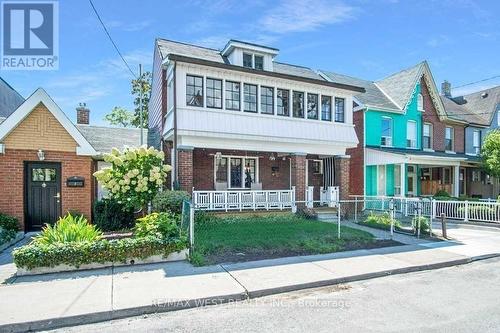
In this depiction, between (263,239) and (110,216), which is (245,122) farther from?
(110,216)

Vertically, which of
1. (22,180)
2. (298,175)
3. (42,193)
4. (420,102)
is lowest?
(42,193)

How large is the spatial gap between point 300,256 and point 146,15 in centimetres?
921

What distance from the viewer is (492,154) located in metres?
20.7

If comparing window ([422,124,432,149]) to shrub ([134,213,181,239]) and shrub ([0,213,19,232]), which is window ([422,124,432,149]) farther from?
shrub ([0,213,19,232])

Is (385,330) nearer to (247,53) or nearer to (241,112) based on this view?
(241,112)

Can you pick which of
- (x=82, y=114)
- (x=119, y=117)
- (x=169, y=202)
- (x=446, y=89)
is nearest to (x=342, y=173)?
(x=169, y=202)

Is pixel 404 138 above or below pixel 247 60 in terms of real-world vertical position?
below

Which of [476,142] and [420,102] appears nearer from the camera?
[420,102]

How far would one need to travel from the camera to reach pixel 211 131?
12.5m

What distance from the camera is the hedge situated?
22.4 feet

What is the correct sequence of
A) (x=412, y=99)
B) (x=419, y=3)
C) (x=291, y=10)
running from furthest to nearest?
(x=412, y=99) < (x=419, y=3) < (x=291, y=10)

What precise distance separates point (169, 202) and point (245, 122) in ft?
16.2

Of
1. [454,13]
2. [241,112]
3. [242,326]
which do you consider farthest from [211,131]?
[454,13]

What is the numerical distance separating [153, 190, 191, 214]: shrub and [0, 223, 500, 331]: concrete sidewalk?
2.75 metres
